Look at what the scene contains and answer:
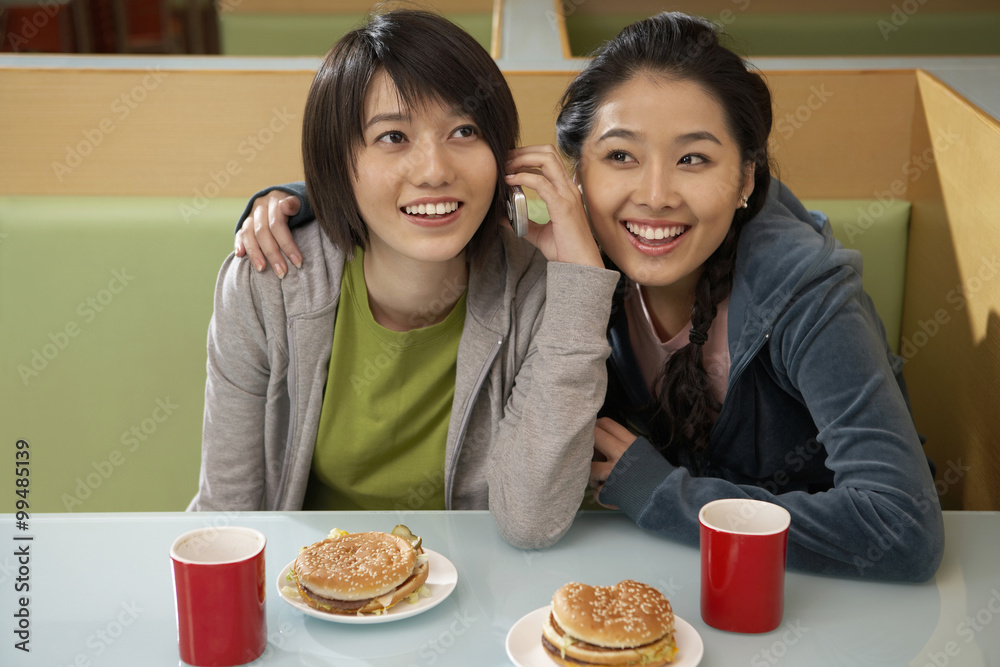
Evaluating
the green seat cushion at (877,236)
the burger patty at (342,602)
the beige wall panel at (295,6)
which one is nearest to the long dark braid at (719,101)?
the green seat cushion at (877,236)

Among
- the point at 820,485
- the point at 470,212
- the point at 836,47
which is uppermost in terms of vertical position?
the point at 836,47

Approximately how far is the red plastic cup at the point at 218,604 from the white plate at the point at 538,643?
223 millimetres

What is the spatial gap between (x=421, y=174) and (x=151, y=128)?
83cm

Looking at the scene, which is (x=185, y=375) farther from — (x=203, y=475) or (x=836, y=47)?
(x=836, y=47)

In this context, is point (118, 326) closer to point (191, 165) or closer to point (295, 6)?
point (191, 165)

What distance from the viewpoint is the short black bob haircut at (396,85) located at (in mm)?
1097

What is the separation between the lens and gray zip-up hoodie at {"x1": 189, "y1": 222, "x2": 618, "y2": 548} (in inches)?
47.4

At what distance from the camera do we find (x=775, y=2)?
304cm

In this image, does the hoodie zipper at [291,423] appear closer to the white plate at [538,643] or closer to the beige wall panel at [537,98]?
the white plate at [538,643]

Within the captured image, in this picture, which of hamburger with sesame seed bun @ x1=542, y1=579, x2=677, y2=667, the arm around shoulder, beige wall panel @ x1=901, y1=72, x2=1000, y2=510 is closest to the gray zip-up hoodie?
the arm around shoulder

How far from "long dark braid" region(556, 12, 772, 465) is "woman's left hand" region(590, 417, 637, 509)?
0.18 meters

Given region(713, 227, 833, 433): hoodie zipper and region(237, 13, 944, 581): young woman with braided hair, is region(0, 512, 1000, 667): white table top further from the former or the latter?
region(713, 227, 833, 433): hoodie zipper

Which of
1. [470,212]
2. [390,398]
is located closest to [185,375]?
[390,398]

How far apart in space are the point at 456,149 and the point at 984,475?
3.00ft
